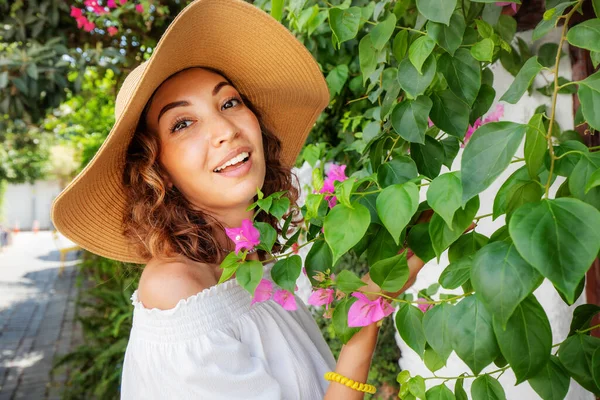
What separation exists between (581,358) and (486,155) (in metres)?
0.33

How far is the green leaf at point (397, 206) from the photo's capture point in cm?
70

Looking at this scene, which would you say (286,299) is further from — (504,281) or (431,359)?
(504,281)

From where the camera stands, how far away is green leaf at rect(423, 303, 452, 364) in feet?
2.21

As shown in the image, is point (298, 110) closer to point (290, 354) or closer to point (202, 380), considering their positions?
point (290, 354)

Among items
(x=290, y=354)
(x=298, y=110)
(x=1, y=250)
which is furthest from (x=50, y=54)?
(x=1, y=250)

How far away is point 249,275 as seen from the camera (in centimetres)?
85

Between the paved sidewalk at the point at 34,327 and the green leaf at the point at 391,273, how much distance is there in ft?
16.8

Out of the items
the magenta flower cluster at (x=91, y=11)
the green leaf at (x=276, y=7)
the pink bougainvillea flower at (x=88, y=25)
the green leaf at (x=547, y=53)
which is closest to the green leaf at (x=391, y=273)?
the green leaf at (x=276, y=7)

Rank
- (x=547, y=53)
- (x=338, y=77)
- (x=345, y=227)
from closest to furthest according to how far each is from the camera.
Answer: (x=345, y=227) < (x=547, y=53) < (x=338, y=77)

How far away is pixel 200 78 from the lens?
4.47 ft

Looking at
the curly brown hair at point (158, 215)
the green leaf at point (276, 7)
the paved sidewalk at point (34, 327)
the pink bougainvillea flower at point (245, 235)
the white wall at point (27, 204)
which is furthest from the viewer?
the white wall at point (27, 204)

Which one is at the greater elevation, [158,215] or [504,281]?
[504,281]

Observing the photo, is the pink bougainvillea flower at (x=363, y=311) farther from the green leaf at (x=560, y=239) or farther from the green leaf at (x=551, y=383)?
the green leaf at (x=560, y=239)

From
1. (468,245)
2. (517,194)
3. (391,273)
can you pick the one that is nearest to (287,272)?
(391,273)
